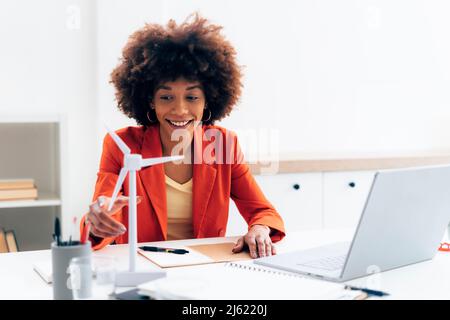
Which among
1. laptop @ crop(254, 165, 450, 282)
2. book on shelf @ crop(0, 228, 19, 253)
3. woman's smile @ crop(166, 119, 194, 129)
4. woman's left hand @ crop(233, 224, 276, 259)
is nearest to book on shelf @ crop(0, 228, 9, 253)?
book on shelf @ crop(0, 228, 19, 253)

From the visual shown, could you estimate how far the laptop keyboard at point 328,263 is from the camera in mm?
1455

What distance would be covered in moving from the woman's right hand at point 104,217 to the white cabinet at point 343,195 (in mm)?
1811

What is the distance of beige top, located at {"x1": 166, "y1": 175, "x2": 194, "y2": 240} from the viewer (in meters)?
1.99

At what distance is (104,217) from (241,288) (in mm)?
426

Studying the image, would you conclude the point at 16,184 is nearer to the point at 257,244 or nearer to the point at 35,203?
the point at 35,203

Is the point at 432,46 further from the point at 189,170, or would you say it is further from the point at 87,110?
the point at 189,170

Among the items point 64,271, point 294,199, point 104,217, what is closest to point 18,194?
point 294,199

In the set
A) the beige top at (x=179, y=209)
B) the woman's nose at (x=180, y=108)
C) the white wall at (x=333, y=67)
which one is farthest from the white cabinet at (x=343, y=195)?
the woman's nose at (x=180, y=108)

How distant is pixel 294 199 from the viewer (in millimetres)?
3094

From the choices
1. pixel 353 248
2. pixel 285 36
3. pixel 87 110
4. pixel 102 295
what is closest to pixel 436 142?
pixel 285 36

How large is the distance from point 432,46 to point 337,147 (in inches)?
32.9

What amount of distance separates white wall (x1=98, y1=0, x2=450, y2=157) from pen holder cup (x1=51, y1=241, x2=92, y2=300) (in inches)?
74.1

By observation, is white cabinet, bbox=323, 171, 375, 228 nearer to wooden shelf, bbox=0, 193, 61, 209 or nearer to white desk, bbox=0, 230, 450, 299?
wooden shelf, bbox=0, 193, 61, 209

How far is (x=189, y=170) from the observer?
80.0 inches
